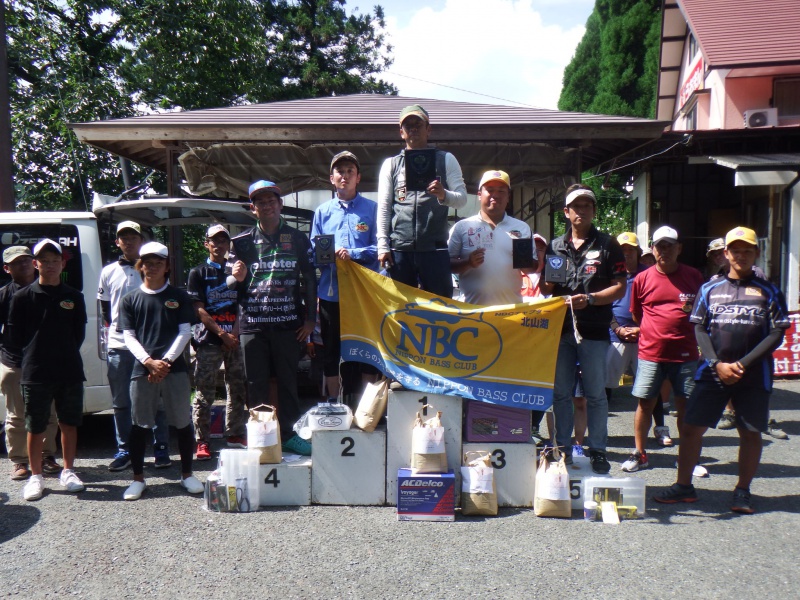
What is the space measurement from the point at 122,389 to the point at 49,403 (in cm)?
56

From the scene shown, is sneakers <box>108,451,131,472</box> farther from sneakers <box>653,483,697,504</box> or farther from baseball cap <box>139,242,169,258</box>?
sneakers <box>653,483,697,504</box>

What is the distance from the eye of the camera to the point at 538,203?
11586 millimetres

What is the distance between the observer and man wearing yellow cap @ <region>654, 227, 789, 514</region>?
4.81 metres

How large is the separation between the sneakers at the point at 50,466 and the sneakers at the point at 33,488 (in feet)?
1.58

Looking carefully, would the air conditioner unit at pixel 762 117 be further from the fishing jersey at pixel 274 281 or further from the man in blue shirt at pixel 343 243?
the fishing jersey at pixel 274 281

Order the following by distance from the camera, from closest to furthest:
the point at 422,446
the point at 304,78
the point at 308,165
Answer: the point at 422,446
the point at 308,165
the point at 304,78

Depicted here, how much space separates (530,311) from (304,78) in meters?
26.4

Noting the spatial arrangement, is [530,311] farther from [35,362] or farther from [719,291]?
[35,362]

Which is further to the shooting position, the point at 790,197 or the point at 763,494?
the point at 790,197

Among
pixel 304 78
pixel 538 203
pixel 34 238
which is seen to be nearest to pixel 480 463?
pixel 34 238

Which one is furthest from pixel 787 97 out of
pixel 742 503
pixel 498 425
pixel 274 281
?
pixel 274 281

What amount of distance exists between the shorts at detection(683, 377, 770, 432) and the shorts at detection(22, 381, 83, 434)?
460 cm

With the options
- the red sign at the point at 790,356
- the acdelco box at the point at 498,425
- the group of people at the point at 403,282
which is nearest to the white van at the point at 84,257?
the group of people at the point at 403,282

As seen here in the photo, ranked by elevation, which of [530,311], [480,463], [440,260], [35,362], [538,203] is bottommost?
[480,463]
